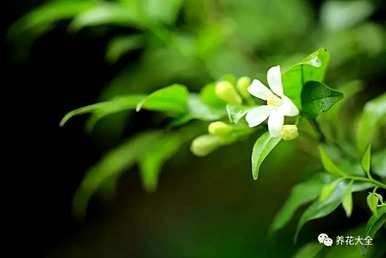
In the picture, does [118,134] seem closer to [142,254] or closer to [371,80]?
[142,254]

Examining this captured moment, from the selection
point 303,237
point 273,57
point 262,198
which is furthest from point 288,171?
point 273,57

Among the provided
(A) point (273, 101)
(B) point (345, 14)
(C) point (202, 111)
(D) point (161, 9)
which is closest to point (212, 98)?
(C) point (202, 111)

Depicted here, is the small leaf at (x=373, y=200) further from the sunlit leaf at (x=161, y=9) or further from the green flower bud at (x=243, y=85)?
the sunlit leaf at (x=161, y=9)

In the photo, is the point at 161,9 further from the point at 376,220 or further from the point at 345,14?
the point at 376,220

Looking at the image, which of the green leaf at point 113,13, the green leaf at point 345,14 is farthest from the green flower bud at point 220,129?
the green leaf at point 345,14

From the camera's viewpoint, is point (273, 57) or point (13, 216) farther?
point (13, 216)

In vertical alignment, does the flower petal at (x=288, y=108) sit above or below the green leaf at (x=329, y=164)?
above
